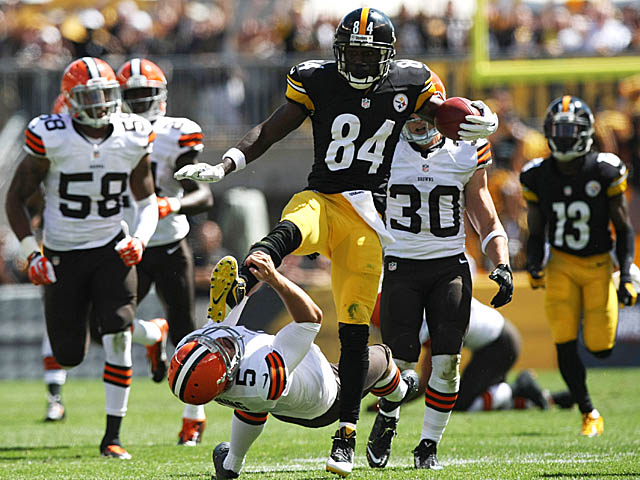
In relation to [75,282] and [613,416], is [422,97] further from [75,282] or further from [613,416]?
[613,416]

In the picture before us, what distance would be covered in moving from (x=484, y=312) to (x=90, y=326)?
2.98 meters

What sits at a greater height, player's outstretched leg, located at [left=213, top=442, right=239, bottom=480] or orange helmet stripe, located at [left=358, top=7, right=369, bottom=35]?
orange helmet stripe, located at [left=358, top=7, right=369, bottom=35]

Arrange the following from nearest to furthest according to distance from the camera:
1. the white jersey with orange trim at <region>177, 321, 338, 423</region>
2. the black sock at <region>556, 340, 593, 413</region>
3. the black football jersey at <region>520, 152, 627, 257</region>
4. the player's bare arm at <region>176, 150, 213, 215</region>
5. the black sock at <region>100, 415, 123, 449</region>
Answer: the white jersey with orange trim at <region>177, 321, 338, 423</region> → the black sock at <region>100, 415, 123, 449</region> → the player's bare arm at <region>176, 150, 213, 215</region> → the black sock at <region>556, 340, 593, 413</region> → the black football jersey at <region>520, 152, 627, 257</region>

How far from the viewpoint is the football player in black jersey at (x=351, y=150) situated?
A: 15.8 ft

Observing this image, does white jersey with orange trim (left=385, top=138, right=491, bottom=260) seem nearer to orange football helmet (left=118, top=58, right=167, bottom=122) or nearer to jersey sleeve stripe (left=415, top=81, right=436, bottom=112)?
jersey sleeve stripe (left=415, top=81, right=436, bottom=112)

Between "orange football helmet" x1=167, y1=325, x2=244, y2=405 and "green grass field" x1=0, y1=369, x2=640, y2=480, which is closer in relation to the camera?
"orange football helmet" x1=167, y1=325, x2=244, y2=405

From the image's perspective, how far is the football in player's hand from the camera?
4.96m

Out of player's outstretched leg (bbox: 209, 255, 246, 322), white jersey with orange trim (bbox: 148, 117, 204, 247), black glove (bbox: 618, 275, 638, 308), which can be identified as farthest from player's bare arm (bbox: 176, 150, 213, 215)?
black glove (bbox: 618, 275, 638, 308)

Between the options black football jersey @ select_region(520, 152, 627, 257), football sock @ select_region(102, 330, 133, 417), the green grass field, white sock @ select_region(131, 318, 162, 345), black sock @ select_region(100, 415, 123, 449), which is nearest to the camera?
the green grass field

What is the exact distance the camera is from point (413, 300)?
567 centimetres

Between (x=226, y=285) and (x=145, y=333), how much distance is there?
269 centimetres

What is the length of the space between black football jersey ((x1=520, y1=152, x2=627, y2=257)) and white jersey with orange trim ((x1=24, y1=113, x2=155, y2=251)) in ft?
8.55

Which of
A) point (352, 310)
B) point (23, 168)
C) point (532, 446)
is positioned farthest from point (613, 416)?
point (23, 168)

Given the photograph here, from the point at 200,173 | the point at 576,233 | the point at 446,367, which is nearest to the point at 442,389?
the point at 446,367
